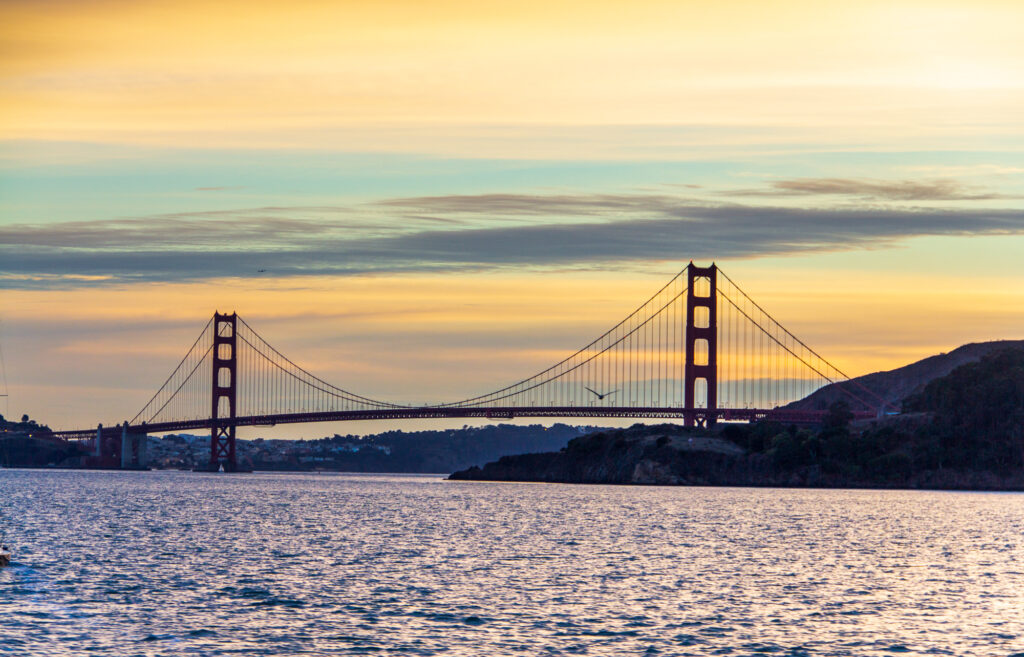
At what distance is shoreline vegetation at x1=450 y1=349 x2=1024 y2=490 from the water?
6568cm

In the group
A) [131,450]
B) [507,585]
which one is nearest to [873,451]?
[131,450]

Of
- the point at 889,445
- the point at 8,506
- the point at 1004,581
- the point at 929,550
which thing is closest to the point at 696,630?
the point at 1004,581

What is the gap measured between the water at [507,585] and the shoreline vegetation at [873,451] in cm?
6568

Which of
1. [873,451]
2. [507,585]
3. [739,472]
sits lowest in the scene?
[507,585]

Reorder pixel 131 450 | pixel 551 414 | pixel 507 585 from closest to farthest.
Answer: pixel 507 585 < pixel 551 414 < pixel 131 450

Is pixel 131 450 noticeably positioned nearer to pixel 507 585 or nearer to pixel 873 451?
pixel 873 451

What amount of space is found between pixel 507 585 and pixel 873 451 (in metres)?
111

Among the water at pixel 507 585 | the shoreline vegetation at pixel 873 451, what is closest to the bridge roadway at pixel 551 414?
the shoreline vegetation at pixel 873 451

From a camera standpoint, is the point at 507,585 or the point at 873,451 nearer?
the point at 507,585

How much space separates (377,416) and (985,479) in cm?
6135

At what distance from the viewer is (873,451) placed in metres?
147

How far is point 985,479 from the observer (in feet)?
487

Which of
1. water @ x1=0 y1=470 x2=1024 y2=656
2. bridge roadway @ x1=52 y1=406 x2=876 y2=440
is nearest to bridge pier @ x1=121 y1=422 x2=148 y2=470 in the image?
bridge roadway @ x1=52 y1=406 x2=876 y2=440

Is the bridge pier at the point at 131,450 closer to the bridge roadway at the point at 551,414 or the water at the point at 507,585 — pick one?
the bridge roadway at the point at 551,414
